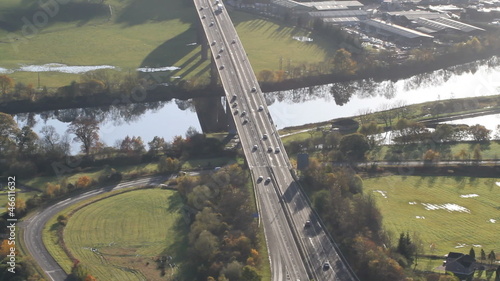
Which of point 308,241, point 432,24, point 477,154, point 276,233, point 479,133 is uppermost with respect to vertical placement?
point 432,24

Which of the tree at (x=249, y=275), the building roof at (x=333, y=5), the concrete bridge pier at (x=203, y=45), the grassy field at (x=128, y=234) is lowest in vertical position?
the tree at (x=249, y=275)

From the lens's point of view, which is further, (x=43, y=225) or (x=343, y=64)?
(x=343, y=64)

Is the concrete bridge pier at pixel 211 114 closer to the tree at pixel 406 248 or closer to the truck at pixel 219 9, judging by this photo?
the truck at pixel 219 9

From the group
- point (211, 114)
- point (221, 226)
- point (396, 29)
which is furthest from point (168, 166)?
point (396, 29)

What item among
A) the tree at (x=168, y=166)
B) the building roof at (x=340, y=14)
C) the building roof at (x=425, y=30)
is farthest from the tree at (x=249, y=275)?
the building roof at (x=340, y=14)

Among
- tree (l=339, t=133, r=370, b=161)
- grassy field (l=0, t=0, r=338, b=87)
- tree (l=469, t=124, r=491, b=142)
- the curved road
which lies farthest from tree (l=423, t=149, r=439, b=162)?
grassy field (l=0, t=0, r=338, b=87)

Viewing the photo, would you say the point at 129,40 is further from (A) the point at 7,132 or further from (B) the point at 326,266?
(B) the point at 326,266

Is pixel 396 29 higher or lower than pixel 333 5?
lower

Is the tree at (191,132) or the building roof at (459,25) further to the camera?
the building roof at (459,25)
